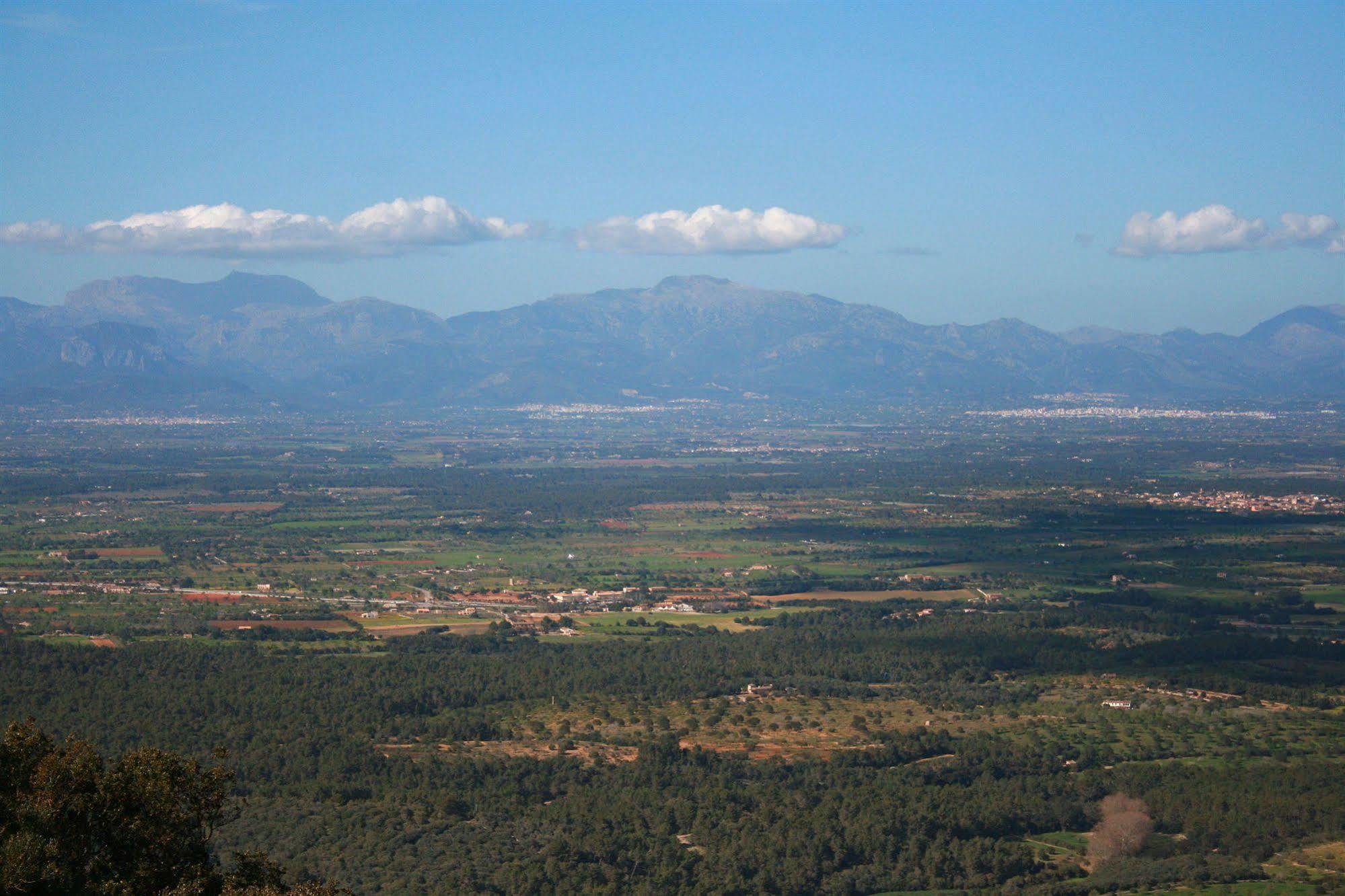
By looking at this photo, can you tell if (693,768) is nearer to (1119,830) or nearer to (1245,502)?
(1119,830)

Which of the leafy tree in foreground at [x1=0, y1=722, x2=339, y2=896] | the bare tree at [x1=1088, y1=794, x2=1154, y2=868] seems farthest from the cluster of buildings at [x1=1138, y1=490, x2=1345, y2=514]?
the leafy tree in foreground at [x1=0, y1=722, x2=339, y2=896]

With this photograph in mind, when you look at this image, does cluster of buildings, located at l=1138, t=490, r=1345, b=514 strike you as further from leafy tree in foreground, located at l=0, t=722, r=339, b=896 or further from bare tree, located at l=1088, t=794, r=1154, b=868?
leafy tree in foreground, located at l=0, t=722, r=339, b=896

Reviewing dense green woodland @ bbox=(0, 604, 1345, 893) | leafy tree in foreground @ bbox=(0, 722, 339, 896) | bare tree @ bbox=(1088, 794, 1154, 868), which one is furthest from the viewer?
bare tree @ bbox=(1088, 794, 1154, 868)

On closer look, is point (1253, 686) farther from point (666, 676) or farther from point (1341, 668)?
point (666, 676)

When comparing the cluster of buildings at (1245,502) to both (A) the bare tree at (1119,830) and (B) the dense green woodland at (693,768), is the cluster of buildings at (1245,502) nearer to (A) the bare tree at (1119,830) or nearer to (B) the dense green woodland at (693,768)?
(B) the dense green woodland at (693,768)

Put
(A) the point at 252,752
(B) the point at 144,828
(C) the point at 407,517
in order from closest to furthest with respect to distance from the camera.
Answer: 1. (B) the point at 144,828
2. (A) the point at 252,752
3. (C) the point at 407,517

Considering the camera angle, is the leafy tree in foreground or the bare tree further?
the bare tree

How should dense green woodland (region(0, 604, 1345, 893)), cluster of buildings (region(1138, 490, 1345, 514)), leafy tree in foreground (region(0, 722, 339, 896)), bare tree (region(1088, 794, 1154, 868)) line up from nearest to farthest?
leafy tree in foreground (region(0, 722, 339, 896))
dense green woodland (region(0, 604, 1345, 893))
bare tree (region(1088, 794, 1154, 868))
cluster of buildings (region(1138, 490, 1345, 514))

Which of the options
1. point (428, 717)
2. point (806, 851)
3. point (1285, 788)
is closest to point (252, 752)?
point (428, 717)
